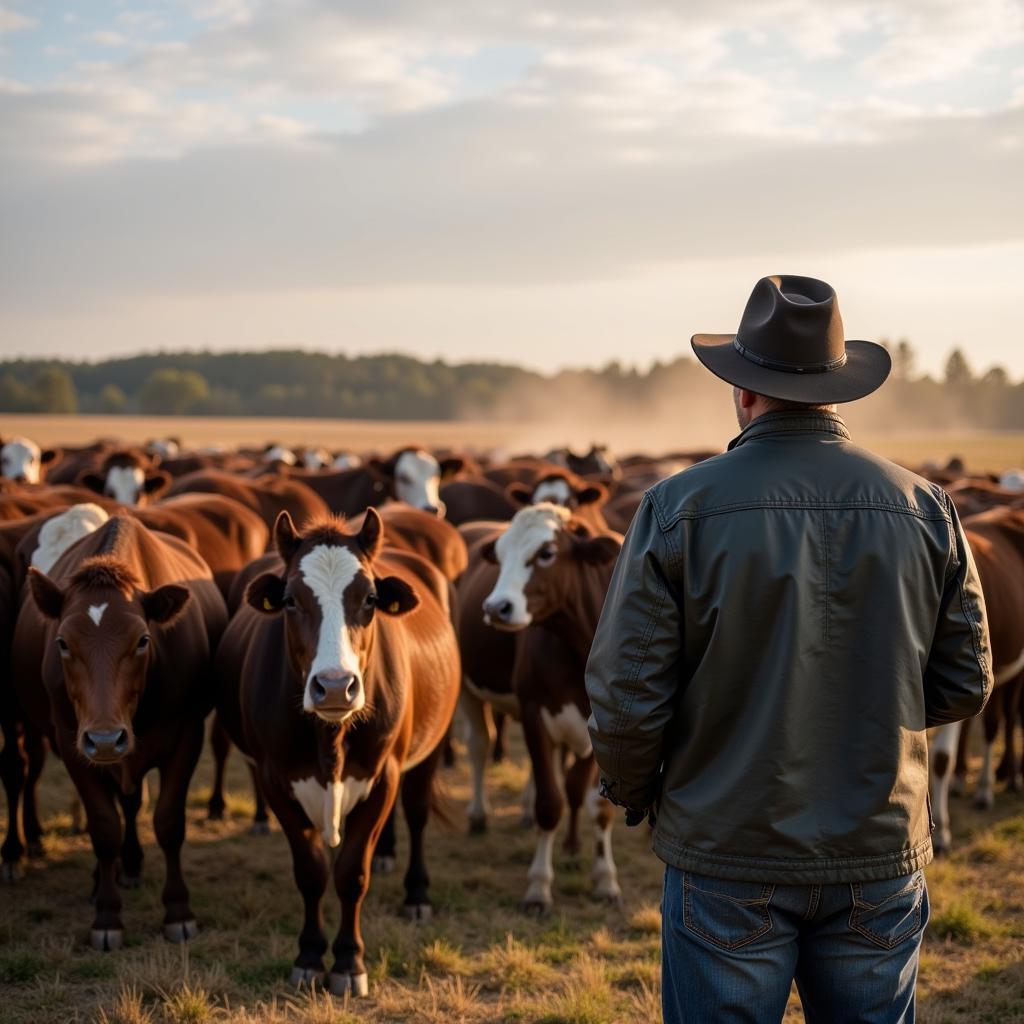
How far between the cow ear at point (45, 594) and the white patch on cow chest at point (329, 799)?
1.41 meters

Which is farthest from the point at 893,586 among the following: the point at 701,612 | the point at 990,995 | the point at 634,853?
the point at 634,853

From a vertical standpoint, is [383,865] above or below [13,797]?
below

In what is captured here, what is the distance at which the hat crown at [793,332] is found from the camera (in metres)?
2.80

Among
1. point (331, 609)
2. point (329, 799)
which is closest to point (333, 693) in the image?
point (331, 609)

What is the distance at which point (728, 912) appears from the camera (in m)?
2.58

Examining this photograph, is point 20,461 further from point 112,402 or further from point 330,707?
point 112,402

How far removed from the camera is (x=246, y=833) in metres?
7.65

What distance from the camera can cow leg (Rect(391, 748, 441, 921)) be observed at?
20.6ft

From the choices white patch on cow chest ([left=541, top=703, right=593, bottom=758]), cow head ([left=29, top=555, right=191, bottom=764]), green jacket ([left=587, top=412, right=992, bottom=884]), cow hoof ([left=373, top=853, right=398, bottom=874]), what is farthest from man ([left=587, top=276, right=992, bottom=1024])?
cow hoof ([left=373, top=853, right=398, bottom=874])

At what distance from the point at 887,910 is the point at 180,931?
13.9 ft

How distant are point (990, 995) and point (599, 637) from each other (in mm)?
3564

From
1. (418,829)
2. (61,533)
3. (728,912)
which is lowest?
(418,829)

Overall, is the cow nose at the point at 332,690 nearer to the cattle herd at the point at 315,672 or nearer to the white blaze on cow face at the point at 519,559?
the cattle herd at the point at 315,672

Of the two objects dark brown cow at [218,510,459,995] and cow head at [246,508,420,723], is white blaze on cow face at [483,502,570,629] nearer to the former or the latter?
dark brown cow at [218,510,459,995]
